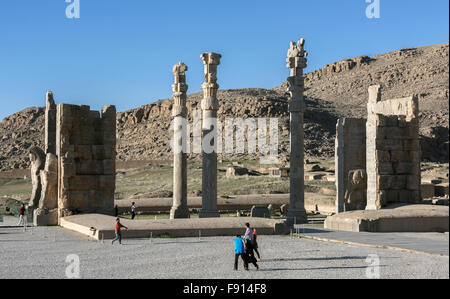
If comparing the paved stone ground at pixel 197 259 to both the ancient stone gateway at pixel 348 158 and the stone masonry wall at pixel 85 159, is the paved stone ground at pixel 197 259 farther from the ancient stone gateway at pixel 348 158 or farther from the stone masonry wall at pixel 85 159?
the ancient stone gateway at pixel 348 158

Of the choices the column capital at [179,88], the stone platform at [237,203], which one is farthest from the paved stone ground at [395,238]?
the stone platform at [237,203]

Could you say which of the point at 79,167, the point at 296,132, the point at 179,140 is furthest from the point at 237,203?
the point at 79,167

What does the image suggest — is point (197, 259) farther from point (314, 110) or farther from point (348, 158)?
point (314, 110)

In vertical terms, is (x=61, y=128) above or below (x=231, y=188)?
above

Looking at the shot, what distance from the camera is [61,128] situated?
20.1 m

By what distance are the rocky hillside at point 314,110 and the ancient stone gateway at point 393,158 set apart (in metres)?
30.0

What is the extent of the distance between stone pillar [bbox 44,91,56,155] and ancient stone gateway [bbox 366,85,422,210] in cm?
1268

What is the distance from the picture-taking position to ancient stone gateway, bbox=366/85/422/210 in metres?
18.7

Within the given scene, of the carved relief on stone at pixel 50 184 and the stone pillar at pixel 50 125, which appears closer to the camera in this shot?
the carved relief on stone at pixel 50 184

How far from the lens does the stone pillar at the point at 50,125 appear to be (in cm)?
2406

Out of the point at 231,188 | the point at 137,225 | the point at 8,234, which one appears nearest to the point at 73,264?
the point at 137,225

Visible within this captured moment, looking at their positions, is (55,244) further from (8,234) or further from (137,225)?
(8,234)

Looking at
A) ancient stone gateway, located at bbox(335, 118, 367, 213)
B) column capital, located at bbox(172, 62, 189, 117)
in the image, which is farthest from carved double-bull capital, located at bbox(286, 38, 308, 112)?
column capital, located at bbox(172, 62, 189, 117)

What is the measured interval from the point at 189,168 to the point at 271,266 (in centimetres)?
4157
